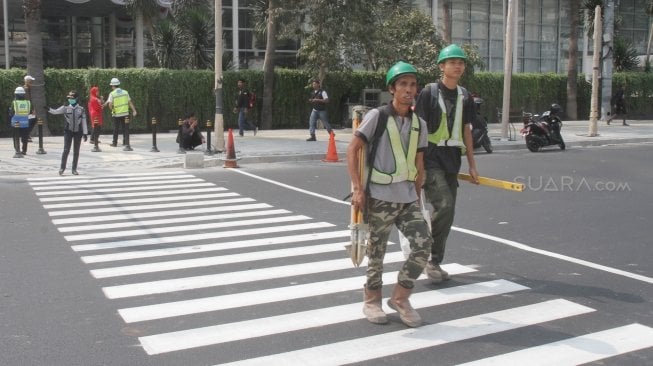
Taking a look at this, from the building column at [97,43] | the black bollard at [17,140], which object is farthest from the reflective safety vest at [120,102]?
the building column at [97,43]

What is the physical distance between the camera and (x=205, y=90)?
25828 millimetres

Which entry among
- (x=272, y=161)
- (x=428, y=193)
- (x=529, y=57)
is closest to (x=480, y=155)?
(x=272, y=161)

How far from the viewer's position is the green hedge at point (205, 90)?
23484 millimetres

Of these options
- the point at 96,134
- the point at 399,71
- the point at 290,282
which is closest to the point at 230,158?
the point at 96,134

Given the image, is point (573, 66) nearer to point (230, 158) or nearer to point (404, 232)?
point (230, 158)

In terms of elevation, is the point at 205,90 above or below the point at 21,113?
above

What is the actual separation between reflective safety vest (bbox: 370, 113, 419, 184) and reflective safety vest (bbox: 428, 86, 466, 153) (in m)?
0.94

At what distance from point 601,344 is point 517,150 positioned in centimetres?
1688

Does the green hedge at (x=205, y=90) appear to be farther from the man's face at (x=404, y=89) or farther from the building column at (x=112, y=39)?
the man's face at (x=404, y=89)

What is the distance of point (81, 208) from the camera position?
35.3 feet

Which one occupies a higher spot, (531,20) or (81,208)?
(531,20)

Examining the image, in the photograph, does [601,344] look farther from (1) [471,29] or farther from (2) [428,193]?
(1) [471,29]

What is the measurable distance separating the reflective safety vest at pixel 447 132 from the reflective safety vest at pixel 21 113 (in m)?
13.3

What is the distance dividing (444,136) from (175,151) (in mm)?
13331
